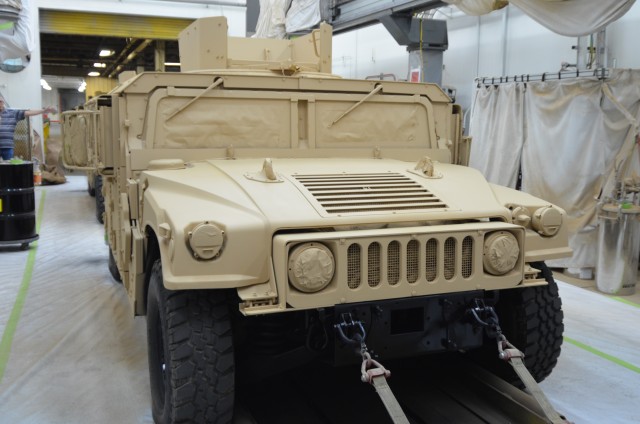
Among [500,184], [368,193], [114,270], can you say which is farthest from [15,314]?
[500,184]

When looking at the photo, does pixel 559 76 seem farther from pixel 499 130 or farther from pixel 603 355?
pixel 603 355

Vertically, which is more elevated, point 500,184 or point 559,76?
point 559,76

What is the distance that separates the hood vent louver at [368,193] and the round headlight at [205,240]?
0.59m

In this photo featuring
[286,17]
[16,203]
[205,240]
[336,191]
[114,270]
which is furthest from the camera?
[286,17]

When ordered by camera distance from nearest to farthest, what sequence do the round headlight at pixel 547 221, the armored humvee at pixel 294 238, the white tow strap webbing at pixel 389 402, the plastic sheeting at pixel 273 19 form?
the white tow strap webbing at pixel 389 402 < the armored humvee at pixel 294 238 < the round headlight at pixel 547 221 < the plastic sheeting at pixel 273 19

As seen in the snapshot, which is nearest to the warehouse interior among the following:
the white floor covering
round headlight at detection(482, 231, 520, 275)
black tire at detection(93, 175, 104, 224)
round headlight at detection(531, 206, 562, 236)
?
the white floor covering

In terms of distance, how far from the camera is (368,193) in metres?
3.72

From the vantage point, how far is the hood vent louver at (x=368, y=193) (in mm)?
3520

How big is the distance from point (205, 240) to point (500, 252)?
1.44 m

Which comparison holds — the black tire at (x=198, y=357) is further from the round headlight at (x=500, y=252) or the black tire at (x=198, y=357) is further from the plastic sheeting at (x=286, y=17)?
the plastic sheeting at (x=286, y=17)

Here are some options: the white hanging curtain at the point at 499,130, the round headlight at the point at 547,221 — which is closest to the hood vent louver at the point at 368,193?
the round headlight at the point at 547,221

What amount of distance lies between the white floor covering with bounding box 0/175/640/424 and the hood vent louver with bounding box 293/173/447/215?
158cm

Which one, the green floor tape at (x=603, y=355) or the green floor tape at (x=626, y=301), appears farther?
the green floor tape at (x=626, y=301)

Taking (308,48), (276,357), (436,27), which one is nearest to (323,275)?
(276,357)
